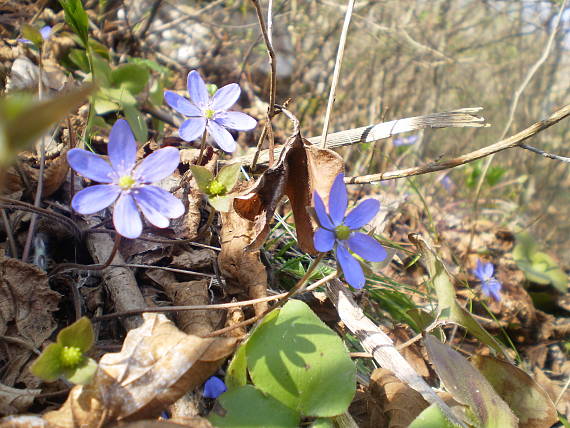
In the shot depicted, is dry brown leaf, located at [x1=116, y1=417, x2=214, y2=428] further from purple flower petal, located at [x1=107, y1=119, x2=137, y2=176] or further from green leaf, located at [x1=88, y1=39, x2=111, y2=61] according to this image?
green leaf, located at [x1=88, y1=39, x2=111, y2=61]

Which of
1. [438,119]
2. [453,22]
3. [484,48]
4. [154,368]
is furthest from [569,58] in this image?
[154,368]

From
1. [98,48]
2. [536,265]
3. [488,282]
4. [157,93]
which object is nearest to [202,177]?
[157,93]

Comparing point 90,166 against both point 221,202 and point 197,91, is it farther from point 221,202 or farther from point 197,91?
point 197,91

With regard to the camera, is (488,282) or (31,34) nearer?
(31,34)

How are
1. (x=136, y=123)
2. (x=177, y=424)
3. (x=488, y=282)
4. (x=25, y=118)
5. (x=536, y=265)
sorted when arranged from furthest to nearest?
(x=536, y=265), (x=488, y=282), (x=136, y=123), (x=177, y=424), (x=25, y=118)

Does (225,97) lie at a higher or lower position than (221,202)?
higher

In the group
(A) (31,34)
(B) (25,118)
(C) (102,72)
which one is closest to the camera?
(B) (25,118)

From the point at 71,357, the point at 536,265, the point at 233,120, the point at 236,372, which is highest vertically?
the point at 233,120

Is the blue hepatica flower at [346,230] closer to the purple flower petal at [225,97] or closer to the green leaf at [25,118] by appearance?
the purple flower petal at [225,97]
